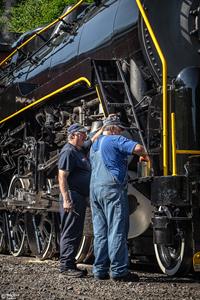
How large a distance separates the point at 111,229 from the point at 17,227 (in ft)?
14.0

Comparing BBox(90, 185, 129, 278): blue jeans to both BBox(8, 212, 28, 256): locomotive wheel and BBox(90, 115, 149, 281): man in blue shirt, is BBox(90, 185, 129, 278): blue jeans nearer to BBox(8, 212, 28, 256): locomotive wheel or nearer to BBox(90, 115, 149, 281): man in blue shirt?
BBox(90, 115, 149, 281): man in blue shirt

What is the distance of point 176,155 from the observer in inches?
206

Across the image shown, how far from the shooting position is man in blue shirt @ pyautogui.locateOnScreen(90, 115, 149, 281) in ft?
18.0

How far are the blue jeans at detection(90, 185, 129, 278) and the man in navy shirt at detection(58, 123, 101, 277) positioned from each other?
1.16ft

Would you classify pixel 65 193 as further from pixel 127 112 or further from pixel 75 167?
pixel 127 112

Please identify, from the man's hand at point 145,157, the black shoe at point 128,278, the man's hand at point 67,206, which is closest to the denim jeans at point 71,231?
the man's hand at point 67,206

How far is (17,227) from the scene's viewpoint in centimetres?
956

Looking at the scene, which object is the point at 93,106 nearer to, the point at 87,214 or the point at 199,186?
the point at 87,214

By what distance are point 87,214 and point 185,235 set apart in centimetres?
166

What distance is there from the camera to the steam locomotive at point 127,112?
5.29 meters

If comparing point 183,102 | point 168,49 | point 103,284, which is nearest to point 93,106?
point 168,49

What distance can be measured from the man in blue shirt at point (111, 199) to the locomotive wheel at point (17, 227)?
3.42 metres

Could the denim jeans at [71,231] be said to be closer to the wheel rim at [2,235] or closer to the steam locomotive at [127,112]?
the steam locomotive at [127,112]

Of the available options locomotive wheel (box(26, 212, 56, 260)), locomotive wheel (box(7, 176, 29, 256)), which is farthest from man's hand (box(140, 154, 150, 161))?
locomotive wheel (box(7, 176, 29, 256))
